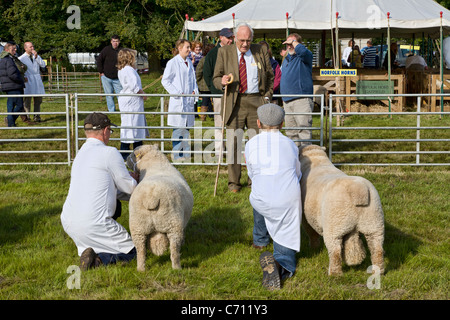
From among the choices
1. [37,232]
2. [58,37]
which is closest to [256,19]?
[37,232]

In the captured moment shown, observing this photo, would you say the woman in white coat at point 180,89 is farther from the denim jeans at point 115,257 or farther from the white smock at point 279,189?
the white smock at point 279,189

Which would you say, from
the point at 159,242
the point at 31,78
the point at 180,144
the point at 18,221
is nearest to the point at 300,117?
the point at 180,144

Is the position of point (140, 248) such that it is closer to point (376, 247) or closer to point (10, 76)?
point (376, 247)

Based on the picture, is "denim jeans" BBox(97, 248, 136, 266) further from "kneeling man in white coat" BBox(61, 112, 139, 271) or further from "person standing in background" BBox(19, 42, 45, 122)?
"person standing in background" BBox(19, 42, 45, 122)

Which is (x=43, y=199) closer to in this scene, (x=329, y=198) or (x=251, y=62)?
(x=251, y=62)

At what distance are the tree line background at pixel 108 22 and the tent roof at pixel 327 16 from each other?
1151 cm

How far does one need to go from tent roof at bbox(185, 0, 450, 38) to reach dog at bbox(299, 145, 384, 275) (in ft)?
34.3

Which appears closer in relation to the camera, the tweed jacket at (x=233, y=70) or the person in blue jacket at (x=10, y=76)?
the tweed jacket at (x=233, y=70)

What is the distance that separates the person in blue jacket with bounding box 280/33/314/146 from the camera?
29.7ft

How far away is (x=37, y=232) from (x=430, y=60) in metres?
19.2

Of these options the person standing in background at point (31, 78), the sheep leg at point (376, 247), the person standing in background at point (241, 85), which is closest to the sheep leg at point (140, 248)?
the sheep leg at point (376, 247)

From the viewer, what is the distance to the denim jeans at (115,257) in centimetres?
484

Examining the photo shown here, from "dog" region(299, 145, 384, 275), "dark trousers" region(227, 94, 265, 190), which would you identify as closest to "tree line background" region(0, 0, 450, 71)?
"dark trousers" region(227, 94, 265, 190)

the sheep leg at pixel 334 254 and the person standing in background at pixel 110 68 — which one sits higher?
the person standing in background at pixel 110 68
